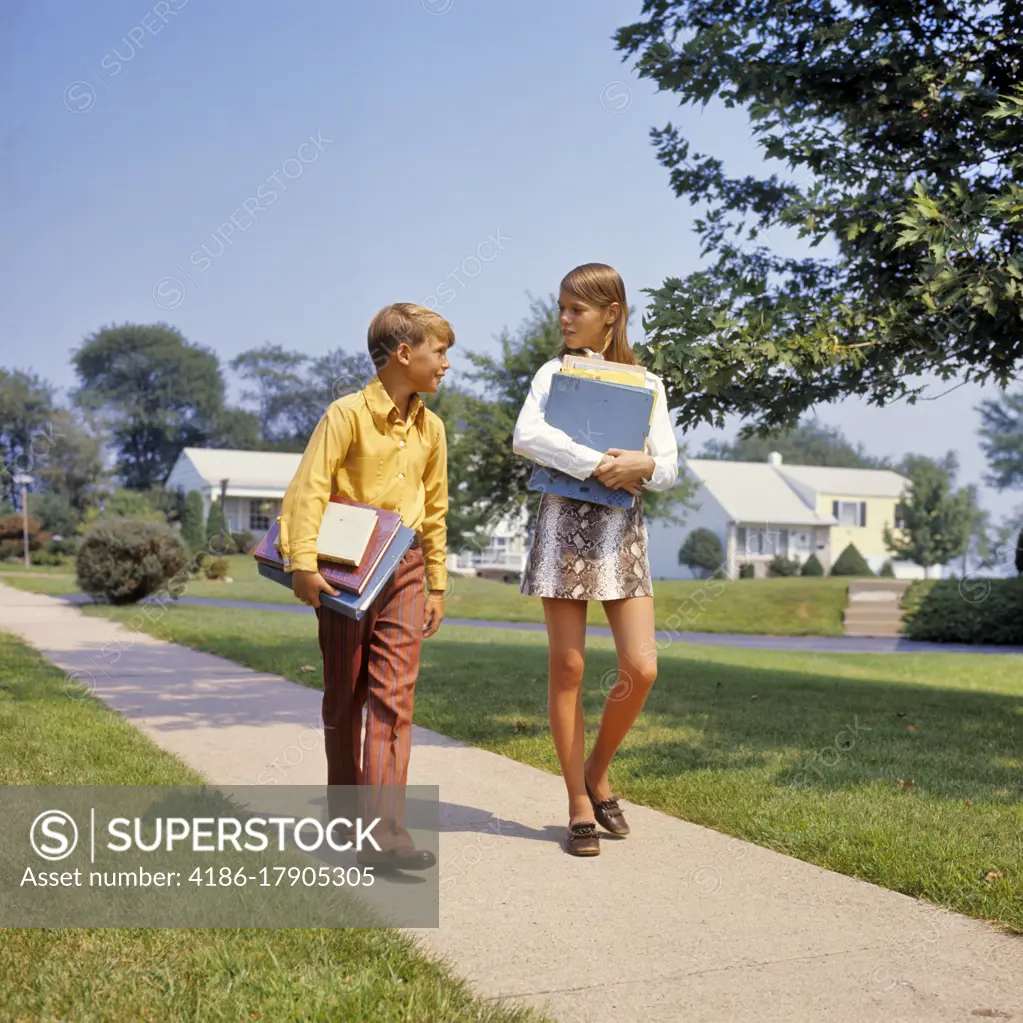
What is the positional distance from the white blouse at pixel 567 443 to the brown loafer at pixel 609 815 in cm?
127

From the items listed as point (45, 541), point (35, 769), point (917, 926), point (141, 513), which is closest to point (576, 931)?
point (917, 926)

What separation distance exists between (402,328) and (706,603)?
25.6 m

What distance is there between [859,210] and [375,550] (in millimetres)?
5509

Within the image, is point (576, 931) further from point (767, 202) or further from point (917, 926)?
point (767, 202)

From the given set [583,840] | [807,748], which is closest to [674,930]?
[583,840]

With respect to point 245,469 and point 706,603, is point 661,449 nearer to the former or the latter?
point 706,603

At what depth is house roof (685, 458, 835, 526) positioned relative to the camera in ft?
173

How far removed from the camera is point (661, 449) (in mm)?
4406

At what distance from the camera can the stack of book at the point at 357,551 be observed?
3.89m

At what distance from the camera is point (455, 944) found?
3289 mm

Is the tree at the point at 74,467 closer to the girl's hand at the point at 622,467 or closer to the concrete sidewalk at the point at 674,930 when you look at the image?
the concrete sidewalk at the point at 674,930

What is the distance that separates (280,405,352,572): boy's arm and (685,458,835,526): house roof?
1883 inches

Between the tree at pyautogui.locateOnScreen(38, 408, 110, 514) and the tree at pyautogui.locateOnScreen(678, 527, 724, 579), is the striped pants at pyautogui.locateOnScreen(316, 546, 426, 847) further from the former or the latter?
the tree at pyautogui.locateOnScreen(38, 408, 110, 514)

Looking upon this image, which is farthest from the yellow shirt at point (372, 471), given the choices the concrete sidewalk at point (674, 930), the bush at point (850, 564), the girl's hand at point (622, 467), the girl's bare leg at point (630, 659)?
the bush at point (850, 564)
